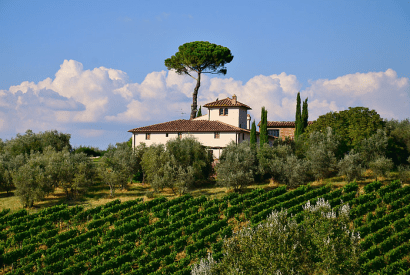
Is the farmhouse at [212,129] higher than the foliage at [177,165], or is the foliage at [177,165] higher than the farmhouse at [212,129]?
the farmhouse at [212,129]

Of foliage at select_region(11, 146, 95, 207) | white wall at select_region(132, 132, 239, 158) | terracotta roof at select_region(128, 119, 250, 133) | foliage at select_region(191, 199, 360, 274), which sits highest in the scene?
terracotta roof at select_region(128, 119, 250, 133)

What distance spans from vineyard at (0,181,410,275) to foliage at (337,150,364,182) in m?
3.11

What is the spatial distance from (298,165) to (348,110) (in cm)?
1083

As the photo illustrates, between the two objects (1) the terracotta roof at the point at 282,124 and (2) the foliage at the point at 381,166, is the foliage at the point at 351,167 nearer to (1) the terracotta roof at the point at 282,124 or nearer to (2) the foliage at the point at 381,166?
(2) the foliage at the point at 381,166

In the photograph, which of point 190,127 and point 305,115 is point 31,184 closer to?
point 190,127

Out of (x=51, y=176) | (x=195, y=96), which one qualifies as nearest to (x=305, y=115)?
(x=195, y=96)

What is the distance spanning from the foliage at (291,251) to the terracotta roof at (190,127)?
104 feet

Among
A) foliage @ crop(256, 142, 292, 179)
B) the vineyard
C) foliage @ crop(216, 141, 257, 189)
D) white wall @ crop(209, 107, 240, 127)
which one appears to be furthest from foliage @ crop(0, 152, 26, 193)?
foliage @ crop(256, 142, 292, 179)

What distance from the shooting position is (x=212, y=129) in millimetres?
47812

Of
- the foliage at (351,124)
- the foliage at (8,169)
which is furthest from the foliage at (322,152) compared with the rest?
A: the foliage at (8,169)

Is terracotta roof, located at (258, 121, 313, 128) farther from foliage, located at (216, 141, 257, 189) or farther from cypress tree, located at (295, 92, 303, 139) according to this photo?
foliage, located at (216, 141, 257, 189)

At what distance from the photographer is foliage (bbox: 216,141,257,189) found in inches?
1487

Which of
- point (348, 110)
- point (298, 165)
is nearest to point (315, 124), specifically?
point (348, 110)

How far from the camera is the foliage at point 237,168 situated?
37.8m
